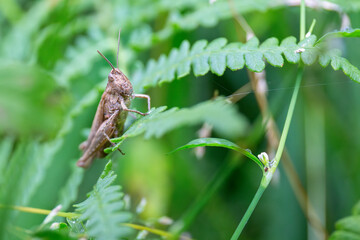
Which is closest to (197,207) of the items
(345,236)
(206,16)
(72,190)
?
(345,236)

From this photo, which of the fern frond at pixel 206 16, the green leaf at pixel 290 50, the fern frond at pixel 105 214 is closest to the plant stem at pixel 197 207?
the fern frond at pixel 105 214

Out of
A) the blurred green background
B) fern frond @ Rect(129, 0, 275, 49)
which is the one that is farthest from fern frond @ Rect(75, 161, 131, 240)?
fern frond @ Rect(129, 0, 275, 49)

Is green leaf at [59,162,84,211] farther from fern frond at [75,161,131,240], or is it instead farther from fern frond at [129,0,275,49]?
fern frond at [129,0,275,49]

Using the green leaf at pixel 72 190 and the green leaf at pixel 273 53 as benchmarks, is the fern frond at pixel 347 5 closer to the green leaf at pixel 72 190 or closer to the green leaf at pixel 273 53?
the green leaf at pixel 273 53

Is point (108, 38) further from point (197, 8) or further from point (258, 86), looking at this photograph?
point (258, 86)

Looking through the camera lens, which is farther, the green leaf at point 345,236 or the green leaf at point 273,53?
the green leaf at point 273,53

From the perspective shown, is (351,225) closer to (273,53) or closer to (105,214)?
(273,53)
